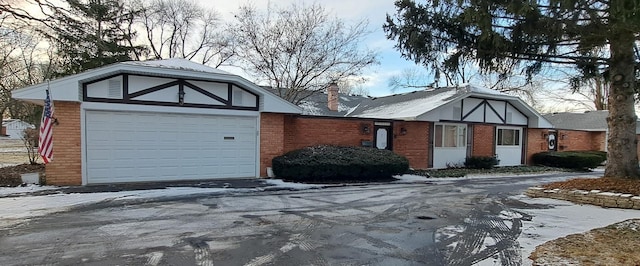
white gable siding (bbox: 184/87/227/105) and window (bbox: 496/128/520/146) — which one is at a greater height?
white gable siding (bbox: 184/87/227/105)

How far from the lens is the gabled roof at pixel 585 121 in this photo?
25.2 meters

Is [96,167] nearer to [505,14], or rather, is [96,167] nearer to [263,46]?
[505,14]

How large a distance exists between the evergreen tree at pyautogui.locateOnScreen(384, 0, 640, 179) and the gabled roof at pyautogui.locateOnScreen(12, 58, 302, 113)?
15.1 ft

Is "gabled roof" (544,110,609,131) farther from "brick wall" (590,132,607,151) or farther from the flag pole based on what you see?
the flag pole

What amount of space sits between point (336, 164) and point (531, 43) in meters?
6.49

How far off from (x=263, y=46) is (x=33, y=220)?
16.7 meters

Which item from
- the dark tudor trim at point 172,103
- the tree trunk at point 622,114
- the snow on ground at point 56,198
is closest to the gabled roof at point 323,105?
the dark tudor trim at point 172,103

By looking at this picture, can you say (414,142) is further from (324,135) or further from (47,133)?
(47,133)

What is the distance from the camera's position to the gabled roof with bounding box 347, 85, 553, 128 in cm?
1661

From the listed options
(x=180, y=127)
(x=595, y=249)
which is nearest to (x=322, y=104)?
(x=180, y=127)

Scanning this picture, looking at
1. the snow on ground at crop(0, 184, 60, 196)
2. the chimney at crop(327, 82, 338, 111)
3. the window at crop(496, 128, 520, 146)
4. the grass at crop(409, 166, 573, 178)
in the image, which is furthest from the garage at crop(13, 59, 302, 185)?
the window at crop(496, 128, 520, 146)

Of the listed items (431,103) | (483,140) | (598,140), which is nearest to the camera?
(431,103)

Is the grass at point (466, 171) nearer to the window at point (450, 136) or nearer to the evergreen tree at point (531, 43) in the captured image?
the window at point (450, 136)

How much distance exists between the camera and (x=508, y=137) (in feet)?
65.2
